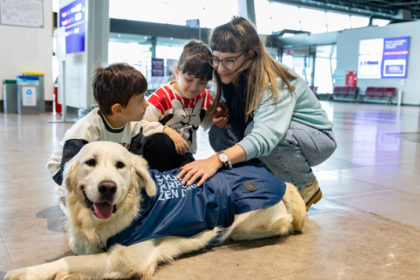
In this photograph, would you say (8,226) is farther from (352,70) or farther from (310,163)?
(352,70)

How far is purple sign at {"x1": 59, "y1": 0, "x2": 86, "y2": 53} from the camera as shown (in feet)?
25.0

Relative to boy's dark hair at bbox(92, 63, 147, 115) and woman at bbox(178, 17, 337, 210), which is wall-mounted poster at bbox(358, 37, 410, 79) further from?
boy's dark hair at bbox(92, 63, 147, 115)

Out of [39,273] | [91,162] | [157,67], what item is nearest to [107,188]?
[91,162]

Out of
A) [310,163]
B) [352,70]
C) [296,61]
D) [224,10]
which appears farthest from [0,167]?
[296,61]

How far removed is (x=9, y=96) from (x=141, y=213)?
31.4 ft

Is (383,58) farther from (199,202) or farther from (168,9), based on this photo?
(199,202)

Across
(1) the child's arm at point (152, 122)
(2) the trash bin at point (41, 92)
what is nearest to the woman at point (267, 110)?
(1) the child's arm at point (152, 122)

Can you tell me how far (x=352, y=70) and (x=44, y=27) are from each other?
18.6 metres

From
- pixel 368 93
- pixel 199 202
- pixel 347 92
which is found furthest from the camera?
pixel 347 92

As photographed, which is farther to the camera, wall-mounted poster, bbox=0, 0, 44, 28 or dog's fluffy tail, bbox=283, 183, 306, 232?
wall-mounted poster, bbox=0, 0, 44, 28

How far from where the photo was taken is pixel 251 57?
2305 millimetres

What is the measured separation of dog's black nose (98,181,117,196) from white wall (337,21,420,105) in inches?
854

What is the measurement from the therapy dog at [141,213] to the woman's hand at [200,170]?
3cm

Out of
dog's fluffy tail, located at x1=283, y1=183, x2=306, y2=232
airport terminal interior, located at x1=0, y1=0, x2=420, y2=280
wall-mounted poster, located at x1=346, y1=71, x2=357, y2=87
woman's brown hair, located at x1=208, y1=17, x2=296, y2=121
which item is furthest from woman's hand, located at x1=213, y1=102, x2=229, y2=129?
wall-mounted poster, located at x1=346, y1=71, x2=357, y2=87
